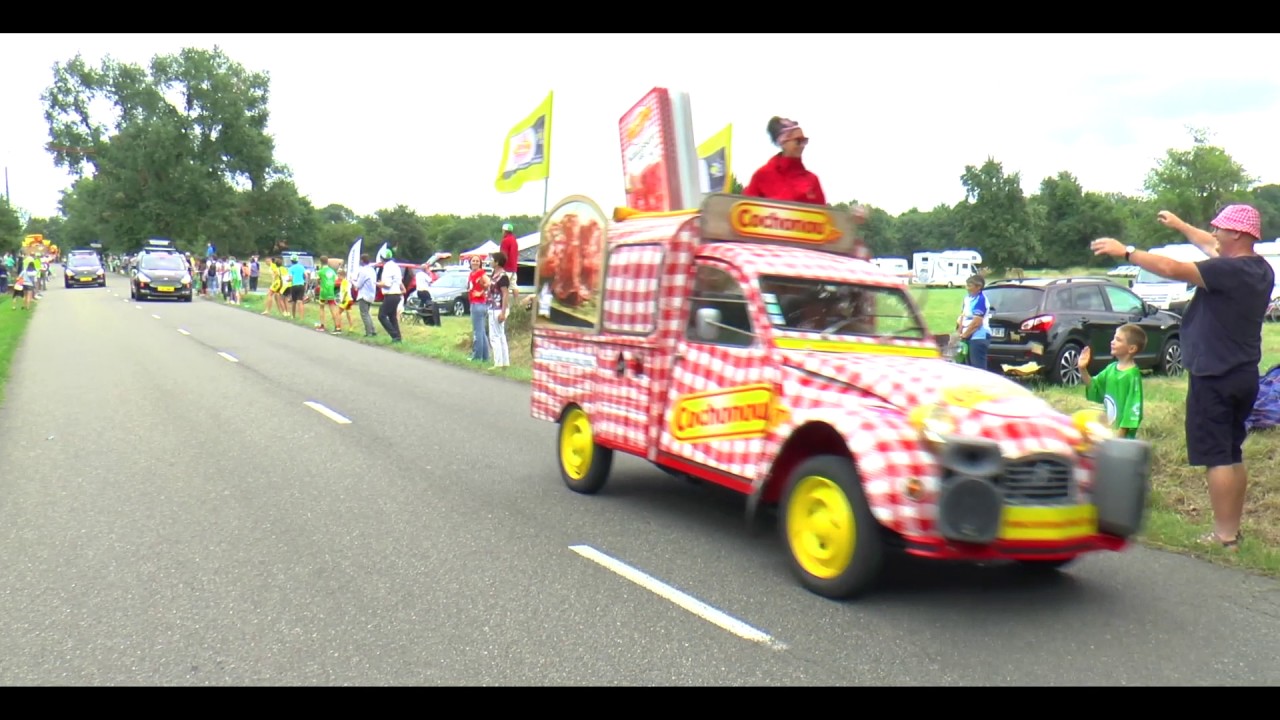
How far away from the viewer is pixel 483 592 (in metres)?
5.41

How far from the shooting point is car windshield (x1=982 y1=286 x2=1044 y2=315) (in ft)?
50.0

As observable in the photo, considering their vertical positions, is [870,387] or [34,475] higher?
[870,387]

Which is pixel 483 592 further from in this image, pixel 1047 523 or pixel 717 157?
pixel 717 157

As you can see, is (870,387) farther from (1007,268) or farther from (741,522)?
(1007,268)

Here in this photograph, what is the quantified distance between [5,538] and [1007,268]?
281ft

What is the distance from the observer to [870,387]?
18.1ft

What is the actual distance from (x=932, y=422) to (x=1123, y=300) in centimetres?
1261

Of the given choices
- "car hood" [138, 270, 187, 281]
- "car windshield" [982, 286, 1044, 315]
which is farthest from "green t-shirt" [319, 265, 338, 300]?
"car hood" [138, 270, 187, 281]

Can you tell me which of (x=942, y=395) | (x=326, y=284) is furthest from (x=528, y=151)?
(x=942, y=395)

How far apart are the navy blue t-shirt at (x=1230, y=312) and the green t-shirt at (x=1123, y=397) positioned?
123 centimetres

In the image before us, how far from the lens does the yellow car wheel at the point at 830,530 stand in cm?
518

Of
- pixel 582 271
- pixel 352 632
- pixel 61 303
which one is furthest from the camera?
pixel 61 303
